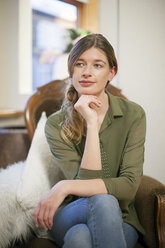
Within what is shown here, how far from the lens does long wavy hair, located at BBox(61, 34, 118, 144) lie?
1007 mm

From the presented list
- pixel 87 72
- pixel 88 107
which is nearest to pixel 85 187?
pixel 88 107

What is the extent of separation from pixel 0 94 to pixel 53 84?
899 millimetres

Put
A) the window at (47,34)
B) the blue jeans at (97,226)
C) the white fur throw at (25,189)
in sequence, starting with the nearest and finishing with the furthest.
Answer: the blue jeans at (97,226) < the white fur throw at (25,189) < the window at (47,34)

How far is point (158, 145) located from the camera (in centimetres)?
136

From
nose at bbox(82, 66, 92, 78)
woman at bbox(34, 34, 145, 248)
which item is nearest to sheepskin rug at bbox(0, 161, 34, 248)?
woman at bbox(34, 34, 145, 248)

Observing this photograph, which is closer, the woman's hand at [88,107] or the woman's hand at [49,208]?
the woman's hand at [49,208]

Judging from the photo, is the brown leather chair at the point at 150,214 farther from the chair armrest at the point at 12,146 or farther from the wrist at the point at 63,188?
the chair armrest at the point at 12,146

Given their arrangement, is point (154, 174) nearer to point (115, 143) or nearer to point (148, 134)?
point (148, 134)

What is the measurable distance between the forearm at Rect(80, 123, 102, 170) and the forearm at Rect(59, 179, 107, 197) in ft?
0.22

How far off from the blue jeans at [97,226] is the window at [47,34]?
177cm

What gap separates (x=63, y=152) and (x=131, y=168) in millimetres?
270

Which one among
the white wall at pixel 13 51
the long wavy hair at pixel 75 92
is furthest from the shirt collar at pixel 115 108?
the white wall at pixel 13 51

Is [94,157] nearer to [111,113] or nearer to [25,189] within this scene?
[111,113]

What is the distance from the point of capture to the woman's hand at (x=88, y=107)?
3.36ft
